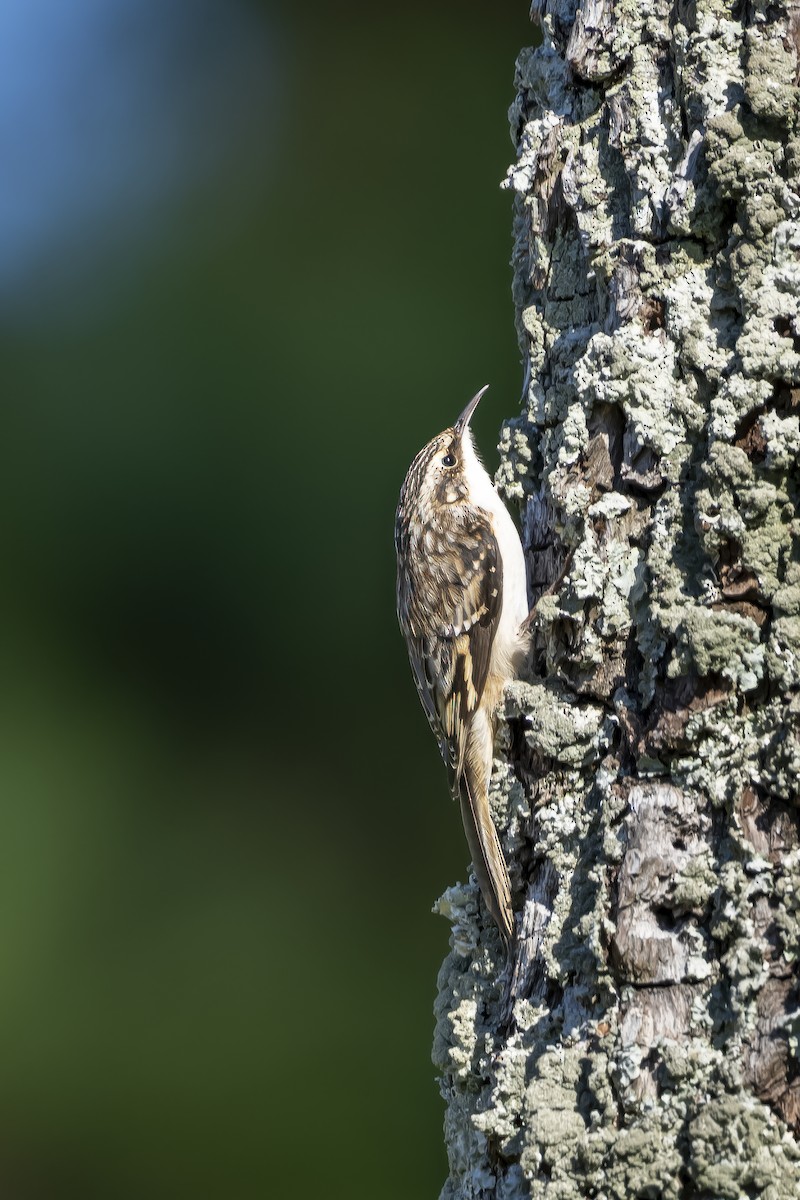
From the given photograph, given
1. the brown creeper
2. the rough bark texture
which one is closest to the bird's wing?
the brown creeper

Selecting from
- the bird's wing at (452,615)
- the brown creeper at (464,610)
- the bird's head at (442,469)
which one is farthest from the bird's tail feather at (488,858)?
the bird's head at (442,469)

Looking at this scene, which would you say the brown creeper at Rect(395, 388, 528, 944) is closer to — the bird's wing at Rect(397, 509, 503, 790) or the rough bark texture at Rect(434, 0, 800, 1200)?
the bird's wing at Rect(397, 509, 503, 790)

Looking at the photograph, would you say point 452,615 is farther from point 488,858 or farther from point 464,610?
point 488,858

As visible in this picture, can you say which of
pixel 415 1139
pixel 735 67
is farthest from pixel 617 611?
pixel 415 1139

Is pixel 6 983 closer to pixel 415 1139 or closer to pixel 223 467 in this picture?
pixel 415 1139

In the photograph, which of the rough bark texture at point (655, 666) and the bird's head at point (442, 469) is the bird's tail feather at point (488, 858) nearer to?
the rough bark texture at point (655, 666)

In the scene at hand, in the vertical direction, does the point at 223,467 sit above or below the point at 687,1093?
above
